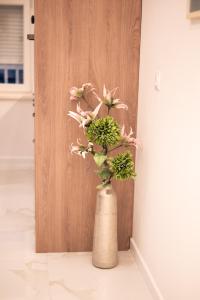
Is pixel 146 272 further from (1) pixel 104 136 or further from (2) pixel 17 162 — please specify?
(2) pixel 17 162

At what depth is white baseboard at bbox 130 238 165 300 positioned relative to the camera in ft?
7.69

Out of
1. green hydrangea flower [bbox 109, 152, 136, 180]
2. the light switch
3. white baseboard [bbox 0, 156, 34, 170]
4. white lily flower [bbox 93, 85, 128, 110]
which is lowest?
white baseboard [bbox 0, 156, 34, 170]

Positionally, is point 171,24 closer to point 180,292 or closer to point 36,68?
point 36,68

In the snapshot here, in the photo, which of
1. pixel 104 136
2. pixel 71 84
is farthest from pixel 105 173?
pixel 71 84

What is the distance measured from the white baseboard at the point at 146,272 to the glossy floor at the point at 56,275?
39mm

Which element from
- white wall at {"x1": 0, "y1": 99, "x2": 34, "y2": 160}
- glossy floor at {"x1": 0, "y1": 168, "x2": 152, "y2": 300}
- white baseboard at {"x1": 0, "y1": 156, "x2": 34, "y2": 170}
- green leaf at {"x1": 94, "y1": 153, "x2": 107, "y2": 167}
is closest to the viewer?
glossy floor at {"x1": 0, "y1": 168, "x2": 152, "y2": 300}

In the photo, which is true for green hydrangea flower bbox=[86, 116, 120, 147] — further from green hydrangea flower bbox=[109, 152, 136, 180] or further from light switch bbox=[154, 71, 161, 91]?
light switch bbox=[154, 71, 161, 91]

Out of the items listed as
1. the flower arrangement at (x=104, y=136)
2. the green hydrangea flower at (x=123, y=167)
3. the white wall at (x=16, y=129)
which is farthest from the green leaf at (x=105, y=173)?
the white wall at (x=16, y=129)

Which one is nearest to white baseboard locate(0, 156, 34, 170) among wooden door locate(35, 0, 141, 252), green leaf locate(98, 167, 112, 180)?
wooden door locate(35, 0, 141, 252)

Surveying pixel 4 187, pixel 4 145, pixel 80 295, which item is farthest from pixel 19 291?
pixel 4 145

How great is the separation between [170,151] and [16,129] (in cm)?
334

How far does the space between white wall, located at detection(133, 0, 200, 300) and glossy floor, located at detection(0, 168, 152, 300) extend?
0.57 ft

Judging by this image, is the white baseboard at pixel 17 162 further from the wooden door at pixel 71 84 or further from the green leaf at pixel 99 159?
the green leaf at pixel 99 159

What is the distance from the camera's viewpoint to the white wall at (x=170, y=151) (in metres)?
1.84
